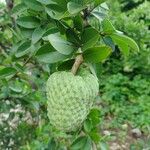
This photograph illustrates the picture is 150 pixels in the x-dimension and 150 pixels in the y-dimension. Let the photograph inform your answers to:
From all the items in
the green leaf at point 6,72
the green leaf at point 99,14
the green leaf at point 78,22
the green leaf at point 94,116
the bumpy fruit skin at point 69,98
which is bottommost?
the green leaf at point 94,116

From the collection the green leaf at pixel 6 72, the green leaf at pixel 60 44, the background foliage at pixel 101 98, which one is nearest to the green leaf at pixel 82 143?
the background foliage at pixel 101 98

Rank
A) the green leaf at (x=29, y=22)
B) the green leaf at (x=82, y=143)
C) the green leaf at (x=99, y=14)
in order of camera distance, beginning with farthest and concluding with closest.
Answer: the green leaf at (x=82, y=143) < the green leaf at (x=29, y=22) < the green leaf at (x=99, y=14)

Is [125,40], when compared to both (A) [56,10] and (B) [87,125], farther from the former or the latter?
(B) [87,125]

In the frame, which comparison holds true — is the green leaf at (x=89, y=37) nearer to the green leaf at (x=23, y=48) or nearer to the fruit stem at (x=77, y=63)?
the fruit stem at (x=77, y=63)

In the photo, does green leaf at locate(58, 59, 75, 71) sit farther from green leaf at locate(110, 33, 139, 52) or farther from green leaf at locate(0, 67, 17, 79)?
green leaf at locate(0, 67, 17, 79)

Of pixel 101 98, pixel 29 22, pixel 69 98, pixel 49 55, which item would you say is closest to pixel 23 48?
pixel 29 22

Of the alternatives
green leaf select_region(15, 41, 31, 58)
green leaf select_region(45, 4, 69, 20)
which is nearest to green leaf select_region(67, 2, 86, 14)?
green leaf select_region(45, 4, 69, 20)

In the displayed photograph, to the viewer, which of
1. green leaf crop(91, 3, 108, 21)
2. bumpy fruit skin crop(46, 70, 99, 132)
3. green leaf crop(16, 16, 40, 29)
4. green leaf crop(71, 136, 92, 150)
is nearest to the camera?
bumpy fruit skin crop(46, 70, 99, 132)
